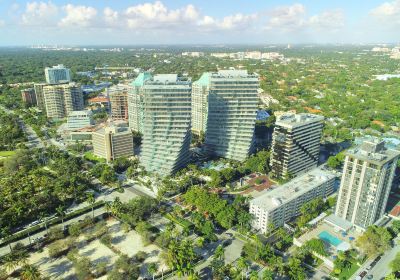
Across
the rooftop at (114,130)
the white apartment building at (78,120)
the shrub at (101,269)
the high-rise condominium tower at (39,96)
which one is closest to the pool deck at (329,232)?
Answer: the shrub at (101,269)

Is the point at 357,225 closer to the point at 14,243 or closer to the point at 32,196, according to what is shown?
the point at 14,243

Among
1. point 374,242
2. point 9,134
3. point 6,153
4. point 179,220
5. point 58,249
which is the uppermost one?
point 374,242

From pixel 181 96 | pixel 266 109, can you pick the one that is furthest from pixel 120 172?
pixel 266 109

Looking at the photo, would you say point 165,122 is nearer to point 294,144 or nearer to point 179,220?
point 179,220

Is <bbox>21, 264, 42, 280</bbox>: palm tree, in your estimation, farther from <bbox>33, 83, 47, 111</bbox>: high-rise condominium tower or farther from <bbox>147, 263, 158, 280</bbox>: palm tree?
<bbox>33, 83, 47, 111</bbox>: high-rise condominium tower

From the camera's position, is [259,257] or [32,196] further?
[32,196]

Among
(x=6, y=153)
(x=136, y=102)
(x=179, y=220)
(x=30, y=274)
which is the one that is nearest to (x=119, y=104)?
(x=136, y=102)

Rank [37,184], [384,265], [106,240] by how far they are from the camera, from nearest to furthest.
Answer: [384,265] → [106,240] → [37,184]

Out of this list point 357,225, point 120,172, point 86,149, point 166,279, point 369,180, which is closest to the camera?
point 166,279
